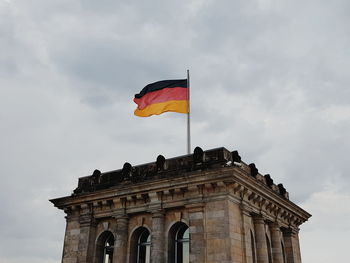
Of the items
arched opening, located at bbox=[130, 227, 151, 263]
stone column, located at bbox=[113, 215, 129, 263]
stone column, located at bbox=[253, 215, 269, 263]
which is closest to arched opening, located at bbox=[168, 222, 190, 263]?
arched opening, located at bbox=[130, 227, 151, 263]

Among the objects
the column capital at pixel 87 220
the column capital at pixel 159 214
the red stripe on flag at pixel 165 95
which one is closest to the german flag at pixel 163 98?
the red stripe on flag at pixel 165 95

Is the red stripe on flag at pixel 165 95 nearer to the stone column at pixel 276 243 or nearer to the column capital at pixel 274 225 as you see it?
the column capital at pixel 274 225

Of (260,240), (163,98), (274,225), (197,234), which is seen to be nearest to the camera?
(197,234)

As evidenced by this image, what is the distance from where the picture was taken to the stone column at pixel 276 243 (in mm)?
25212

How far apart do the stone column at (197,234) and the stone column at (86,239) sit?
7.26 m

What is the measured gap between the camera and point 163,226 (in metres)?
22.7

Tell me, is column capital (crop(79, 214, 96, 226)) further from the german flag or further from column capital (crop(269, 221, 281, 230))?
column capital (crop(269, 221, 281, 230))

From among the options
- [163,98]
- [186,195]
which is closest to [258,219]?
[186,195]

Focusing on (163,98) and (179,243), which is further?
(163,98)

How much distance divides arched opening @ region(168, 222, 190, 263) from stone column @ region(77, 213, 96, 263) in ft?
18.7

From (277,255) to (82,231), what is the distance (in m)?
12.6

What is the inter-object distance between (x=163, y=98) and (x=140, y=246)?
1042 centimetres

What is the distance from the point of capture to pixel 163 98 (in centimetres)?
2844

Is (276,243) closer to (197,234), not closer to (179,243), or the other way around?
(179,243)
